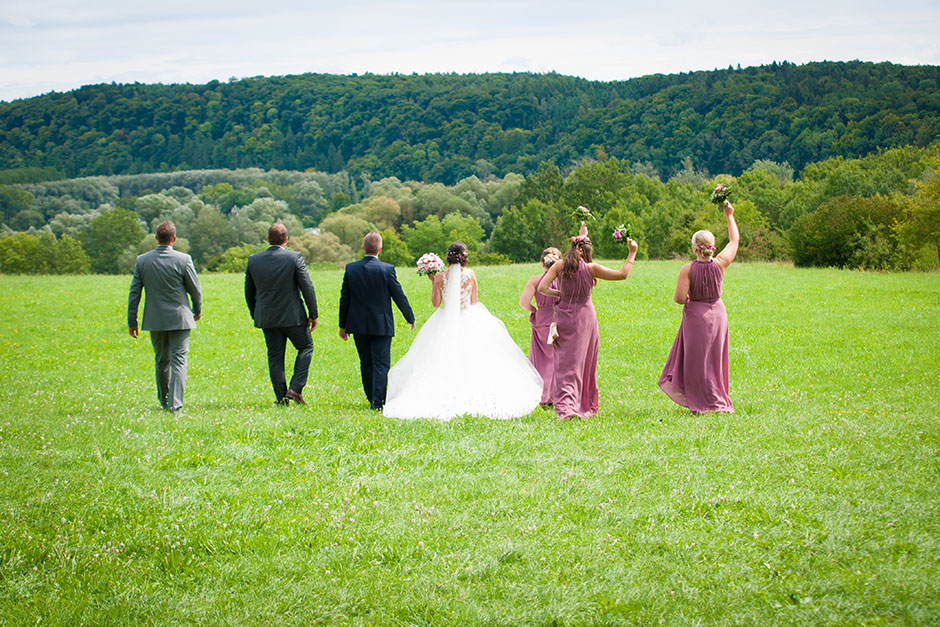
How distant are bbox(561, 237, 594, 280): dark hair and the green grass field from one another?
6.40ft

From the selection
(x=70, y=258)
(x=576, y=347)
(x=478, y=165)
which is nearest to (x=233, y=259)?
(x=70, y=258)

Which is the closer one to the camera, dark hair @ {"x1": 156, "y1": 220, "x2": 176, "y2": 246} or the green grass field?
the green grass field

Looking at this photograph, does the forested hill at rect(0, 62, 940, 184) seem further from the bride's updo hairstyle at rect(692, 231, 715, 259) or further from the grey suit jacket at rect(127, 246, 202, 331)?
the grey suit jacket at rect(127, 246, 202, 331)

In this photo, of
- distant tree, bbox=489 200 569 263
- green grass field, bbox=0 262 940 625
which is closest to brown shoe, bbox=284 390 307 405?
green grass field, bbox=0 262 940 625

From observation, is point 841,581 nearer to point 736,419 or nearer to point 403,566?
point 403,566

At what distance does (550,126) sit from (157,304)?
156 metres

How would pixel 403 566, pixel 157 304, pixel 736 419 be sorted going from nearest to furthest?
pixel 403 566
pixel 736 419
pixel 157 304

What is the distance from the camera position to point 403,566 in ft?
17.6

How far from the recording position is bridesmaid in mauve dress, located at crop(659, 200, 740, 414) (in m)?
10.4

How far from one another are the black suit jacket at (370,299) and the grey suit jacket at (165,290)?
6.73 ft

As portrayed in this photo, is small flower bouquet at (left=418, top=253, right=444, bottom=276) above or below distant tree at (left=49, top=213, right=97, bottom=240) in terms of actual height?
below

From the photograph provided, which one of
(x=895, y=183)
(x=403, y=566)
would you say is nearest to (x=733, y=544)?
(x=403, y=566)

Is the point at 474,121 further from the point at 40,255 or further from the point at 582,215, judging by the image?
the point at 582,215

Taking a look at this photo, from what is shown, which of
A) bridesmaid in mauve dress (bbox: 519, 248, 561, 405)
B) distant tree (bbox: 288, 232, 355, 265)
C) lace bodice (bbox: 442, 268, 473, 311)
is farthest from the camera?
distant tree (bbox: 288, 232, 355, 265)
